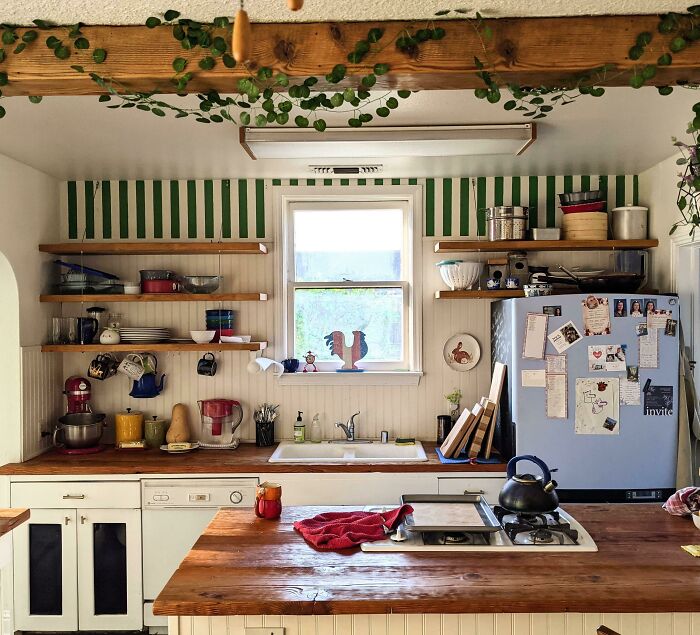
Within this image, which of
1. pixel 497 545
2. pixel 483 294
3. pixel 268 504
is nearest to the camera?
pixel 497 545

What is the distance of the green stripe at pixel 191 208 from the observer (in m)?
4.44

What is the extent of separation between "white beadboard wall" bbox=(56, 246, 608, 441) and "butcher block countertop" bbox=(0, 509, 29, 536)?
1.49m

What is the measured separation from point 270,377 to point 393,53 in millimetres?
2733

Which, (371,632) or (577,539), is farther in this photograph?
(577,539)

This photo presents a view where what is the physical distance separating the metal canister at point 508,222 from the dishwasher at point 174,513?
201 cm

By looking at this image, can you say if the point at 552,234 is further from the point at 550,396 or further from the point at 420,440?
the point at 420,440

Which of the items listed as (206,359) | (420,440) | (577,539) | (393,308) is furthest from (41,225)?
(577,539)

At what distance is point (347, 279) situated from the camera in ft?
14.8

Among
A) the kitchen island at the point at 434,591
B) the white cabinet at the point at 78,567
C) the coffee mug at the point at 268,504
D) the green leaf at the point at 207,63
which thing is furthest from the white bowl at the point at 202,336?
the green leaf at the point at 207,63

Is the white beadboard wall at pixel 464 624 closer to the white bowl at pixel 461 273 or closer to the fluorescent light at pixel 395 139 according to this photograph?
the fluorescent light at pixel 395 139

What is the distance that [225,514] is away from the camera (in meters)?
2.87

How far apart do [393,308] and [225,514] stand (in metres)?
1.99

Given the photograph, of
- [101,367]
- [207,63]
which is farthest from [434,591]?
[101,367]

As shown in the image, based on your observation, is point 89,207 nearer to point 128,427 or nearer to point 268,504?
point 128,427
